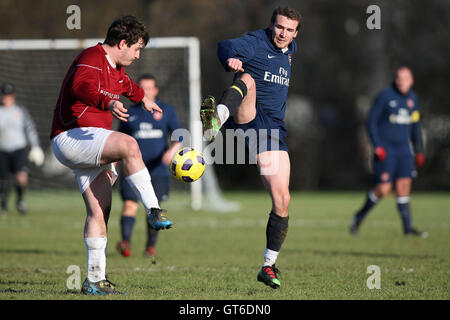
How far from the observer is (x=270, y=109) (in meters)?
6.11

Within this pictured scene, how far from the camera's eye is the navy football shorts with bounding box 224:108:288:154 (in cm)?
606

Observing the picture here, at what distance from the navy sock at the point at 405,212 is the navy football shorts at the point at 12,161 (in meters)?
8.09

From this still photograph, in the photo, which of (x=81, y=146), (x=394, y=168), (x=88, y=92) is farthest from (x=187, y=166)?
(x=394, y=168)

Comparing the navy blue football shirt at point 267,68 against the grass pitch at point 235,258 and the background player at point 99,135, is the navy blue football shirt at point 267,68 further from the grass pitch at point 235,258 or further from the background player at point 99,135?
the grass pitch at point 235,258

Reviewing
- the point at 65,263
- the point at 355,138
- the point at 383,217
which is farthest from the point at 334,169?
the point at 65,263

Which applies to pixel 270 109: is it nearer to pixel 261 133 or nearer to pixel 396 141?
pixel 261 133

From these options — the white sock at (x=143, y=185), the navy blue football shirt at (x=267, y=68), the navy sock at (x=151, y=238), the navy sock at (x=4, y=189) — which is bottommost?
the navy sock at (x=4, y=189)

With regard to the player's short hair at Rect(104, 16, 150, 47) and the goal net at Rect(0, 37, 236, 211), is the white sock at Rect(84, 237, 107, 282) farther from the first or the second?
the goal net at Rect(0, 37, 236, 211)

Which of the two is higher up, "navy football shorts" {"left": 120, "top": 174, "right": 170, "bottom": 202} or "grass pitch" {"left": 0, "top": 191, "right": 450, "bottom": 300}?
"navy football shorts" {"left": 120, "top": 174, "right": 170, "bottom": 202}

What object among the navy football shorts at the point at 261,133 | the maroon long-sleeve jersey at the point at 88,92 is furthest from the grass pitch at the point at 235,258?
the maroon long-sleeve jersey at the point at 88,92

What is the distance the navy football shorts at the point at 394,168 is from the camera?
1117cm

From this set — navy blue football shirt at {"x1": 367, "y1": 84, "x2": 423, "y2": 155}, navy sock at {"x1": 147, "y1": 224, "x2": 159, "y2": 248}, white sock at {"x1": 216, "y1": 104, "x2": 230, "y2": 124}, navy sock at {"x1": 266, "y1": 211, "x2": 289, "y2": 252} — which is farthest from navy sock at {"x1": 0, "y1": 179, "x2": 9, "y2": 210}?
white sock at {"x1": 216, "y1": 104, "x2": 230, "y2": 124}

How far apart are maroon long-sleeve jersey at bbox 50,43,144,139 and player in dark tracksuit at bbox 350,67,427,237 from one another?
6.45m

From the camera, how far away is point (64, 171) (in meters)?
20.1
